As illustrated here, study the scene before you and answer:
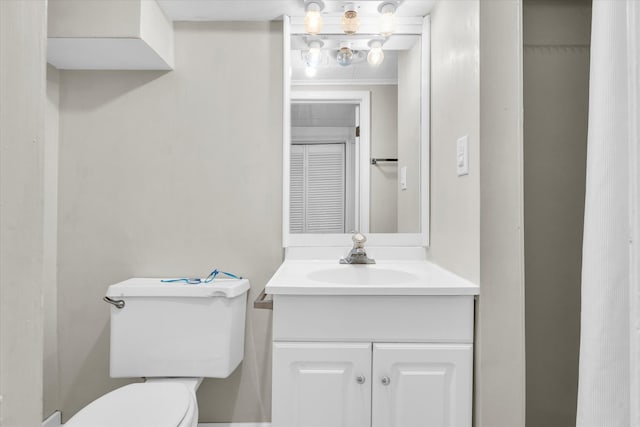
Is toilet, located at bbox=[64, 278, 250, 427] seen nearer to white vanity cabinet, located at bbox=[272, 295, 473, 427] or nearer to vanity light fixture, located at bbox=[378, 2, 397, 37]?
white vanity cabinet, located at bbox=[272, 295, 473, 427]

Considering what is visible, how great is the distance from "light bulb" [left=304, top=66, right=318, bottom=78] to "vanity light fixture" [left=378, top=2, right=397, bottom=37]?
0.33 m

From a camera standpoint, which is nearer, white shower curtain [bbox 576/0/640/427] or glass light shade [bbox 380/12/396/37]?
white shower curtain [bbox 576/0/640/427]

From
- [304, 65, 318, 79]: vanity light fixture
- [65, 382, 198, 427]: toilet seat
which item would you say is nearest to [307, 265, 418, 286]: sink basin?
[65, 382, 198, 427]: toilet seat

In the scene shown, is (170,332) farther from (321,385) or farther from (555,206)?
(555,206)

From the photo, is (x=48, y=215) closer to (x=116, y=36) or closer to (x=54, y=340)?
(x=54, y=340)

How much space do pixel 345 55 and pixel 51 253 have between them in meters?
1.57

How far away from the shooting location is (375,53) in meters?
1.70

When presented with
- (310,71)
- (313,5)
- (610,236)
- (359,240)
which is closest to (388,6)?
(313,5)

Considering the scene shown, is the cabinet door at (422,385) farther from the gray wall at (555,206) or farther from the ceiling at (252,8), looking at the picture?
the ceiling at (252,8)

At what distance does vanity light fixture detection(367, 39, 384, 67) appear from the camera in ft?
5.59

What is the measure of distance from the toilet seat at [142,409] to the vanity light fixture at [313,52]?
141 centimetres

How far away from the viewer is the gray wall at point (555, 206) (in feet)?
4.44

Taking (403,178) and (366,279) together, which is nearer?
(366,279)

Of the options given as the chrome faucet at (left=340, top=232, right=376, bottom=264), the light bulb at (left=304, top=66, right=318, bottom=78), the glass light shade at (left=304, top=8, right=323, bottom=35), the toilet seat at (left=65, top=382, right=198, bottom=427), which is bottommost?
the toilet seat at (left=65, top=382, right=198, bottom=427)
